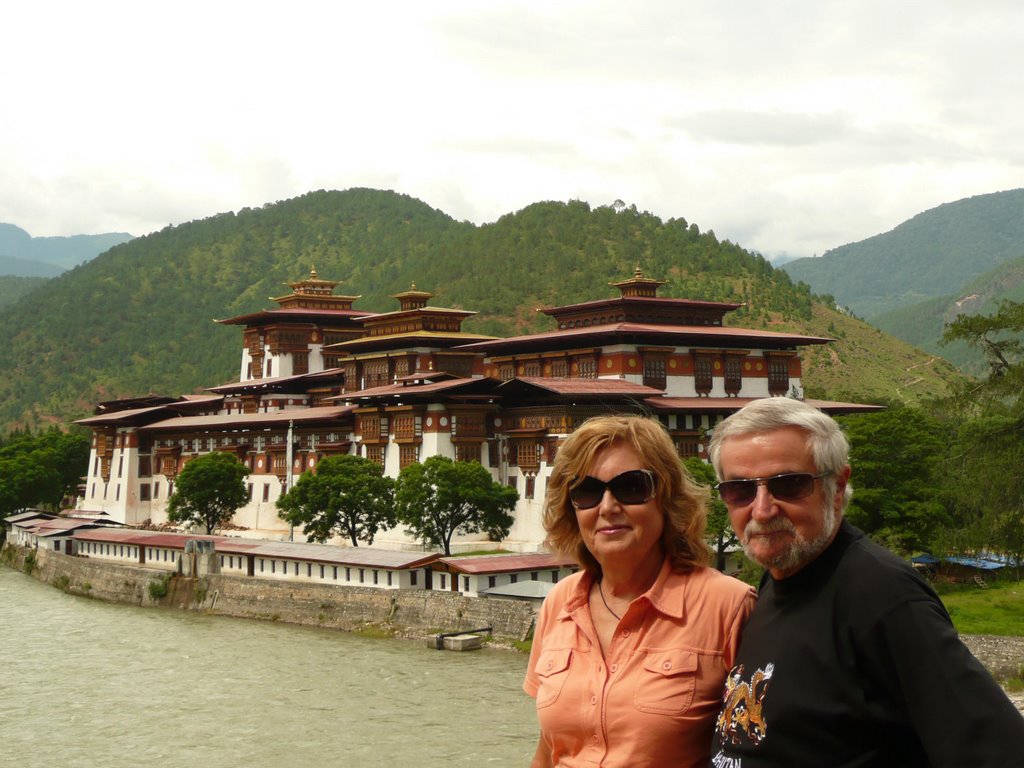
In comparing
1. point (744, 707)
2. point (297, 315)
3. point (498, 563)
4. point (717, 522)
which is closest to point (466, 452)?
point (498, 563)

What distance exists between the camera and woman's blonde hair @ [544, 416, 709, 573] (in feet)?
18.5

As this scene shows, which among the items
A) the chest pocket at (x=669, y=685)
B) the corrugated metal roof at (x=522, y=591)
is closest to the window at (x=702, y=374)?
the corrugated metal roof at (x=522, y=591)

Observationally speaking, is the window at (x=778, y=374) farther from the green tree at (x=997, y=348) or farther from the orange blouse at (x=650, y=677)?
the orange blouse at (x=650, y=677)

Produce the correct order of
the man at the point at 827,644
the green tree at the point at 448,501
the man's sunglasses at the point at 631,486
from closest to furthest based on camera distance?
the man at the point at 827,644 < the man's sunglasses at the point at 631,486 < the green tree at the point at 448,501

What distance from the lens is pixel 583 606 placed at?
5789 mm

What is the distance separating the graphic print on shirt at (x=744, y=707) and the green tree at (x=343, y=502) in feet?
161

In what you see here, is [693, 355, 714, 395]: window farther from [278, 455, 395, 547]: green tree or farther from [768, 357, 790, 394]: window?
[278, 455, 395, 547]: green tree

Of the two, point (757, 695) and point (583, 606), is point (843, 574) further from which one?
point (583, 606)

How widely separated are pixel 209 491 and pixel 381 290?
8901cm

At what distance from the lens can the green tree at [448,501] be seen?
50.8 metres

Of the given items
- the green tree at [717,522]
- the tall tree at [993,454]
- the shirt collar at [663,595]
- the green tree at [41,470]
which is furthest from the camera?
the green tree at [41,470]

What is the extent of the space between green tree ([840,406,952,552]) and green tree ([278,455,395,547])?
62.7ft

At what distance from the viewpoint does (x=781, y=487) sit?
4969 millimetres

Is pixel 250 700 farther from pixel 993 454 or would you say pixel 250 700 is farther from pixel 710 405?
pixel 710 405
